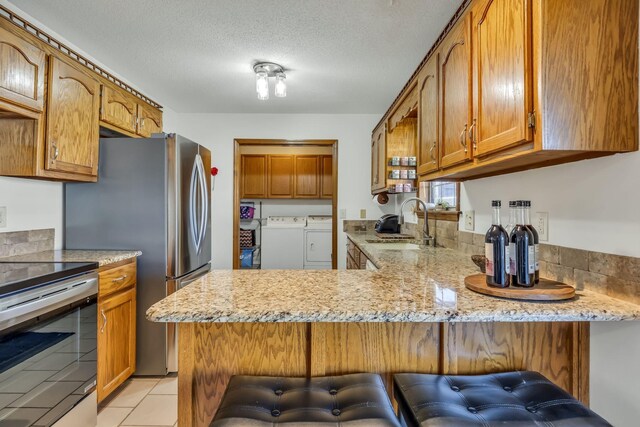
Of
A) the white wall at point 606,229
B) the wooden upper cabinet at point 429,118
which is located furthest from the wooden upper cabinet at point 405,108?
the white wall at point 606,229

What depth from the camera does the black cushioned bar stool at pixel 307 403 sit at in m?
0.80

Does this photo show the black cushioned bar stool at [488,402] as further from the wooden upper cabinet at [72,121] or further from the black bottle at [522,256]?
the wooden upper cabinet at [72,121]

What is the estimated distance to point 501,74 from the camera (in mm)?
1179

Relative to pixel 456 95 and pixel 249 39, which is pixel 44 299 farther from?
pixel 456 95

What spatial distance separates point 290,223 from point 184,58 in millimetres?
2970

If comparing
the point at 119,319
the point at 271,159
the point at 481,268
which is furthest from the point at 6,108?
the point at 271,159

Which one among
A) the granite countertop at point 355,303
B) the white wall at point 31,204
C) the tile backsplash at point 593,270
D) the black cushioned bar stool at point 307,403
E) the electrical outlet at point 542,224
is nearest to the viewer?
the black cushioned bar stool at point 307,403

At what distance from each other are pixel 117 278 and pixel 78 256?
0.25m

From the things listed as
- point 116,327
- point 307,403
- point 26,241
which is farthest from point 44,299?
point 307,403

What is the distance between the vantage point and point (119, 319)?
2.11 meters

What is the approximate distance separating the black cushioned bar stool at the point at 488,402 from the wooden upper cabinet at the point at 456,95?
0.87 m

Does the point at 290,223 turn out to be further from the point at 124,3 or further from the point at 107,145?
the point at 124,3


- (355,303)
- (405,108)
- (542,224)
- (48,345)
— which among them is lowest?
(48,345)

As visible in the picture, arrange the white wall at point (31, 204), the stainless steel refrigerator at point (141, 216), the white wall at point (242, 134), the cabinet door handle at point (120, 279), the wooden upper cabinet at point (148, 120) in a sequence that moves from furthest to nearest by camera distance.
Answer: the white wall at point (242, 134) → the wooden upper cabinet at point (148, 120) → the stainless steel refrigerator at point (141, 216) → the cabinet door handle at point (120, 279) → the white wall at point (31, 204)
